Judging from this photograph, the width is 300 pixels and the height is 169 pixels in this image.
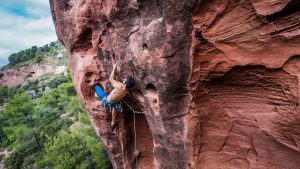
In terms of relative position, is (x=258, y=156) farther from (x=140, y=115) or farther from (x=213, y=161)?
(x=140, y=115)

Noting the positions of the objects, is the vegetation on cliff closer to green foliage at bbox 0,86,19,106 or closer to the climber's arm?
green foliage at bbox 0,86,19,106

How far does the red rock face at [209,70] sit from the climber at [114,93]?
25 centimetres

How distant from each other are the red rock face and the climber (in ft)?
0.82

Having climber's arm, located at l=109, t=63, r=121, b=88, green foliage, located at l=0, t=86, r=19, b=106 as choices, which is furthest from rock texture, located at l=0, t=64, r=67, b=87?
climber's arm, located at l=109, t=63, r=121, b=88

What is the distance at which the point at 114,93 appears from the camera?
24.1 ft

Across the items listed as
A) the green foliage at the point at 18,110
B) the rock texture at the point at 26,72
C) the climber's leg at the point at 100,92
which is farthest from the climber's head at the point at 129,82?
the rock texture at the point at 26,72

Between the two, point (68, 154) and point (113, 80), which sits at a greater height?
point (113, 80)

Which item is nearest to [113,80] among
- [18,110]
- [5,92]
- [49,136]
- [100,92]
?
[100,92]

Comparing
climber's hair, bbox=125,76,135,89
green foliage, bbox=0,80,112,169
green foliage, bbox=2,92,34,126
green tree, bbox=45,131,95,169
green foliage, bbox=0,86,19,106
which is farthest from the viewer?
green foliage, bbox=0,86,19,106

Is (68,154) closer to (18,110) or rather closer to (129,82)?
(18,110)

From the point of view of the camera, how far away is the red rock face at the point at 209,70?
488 centimetres

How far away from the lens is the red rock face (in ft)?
16.0

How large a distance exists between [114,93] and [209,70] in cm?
278

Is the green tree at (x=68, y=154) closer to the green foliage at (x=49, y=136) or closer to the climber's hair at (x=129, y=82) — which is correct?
the green foliage at (x=49, y=136)
